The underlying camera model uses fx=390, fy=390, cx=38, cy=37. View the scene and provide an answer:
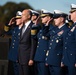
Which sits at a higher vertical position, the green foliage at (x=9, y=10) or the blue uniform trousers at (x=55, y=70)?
the blue uniform trousers at (x=55, y=70)

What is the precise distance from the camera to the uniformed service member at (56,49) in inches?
272

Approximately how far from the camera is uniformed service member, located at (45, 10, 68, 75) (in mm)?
6898

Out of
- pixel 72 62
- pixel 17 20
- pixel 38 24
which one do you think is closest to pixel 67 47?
pixel 72 62

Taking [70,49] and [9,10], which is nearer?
[70,49]

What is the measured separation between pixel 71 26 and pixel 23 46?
4.04 feet

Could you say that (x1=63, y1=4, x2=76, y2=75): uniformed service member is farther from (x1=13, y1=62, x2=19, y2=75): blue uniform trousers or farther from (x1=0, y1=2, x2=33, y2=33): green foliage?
(x1=0, y1=2, x2=33, y2=33): green foliage

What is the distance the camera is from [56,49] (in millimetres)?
6902

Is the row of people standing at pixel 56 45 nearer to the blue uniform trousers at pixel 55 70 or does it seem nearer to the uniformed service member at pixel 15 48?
the blue uniform trousers at pixel 55 70

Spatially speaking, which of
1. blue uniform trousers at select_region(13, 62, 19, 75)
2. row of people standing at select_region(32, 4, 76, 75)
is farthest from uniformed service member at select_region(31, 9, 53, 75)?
blue uniform trousers at select_region(13, 62, 19, 75)

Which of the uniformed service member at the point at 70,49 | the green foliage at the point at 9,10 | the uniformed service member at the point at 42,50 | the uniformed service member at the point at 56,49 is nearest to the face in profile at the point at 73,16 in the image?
the uniformed service member at the point at 70,49

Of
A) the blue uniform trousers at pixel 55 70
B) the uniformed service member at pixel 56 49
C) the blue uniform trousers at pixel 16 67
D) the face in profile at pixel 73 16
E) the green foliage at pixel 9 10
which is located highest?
the face in profile at pixel 73 16

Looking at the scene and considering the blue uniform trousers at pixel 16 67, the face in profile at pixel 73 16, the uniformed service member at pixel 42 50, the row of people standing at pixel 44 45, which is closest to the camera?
the face in profile at pixel 73 16

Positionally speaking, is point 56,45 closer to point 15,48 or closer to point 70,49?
point 70,49

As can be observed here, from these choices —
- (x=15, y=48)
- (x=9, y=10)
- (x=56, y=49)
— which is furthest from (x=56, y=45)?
(x=9, y=10)
